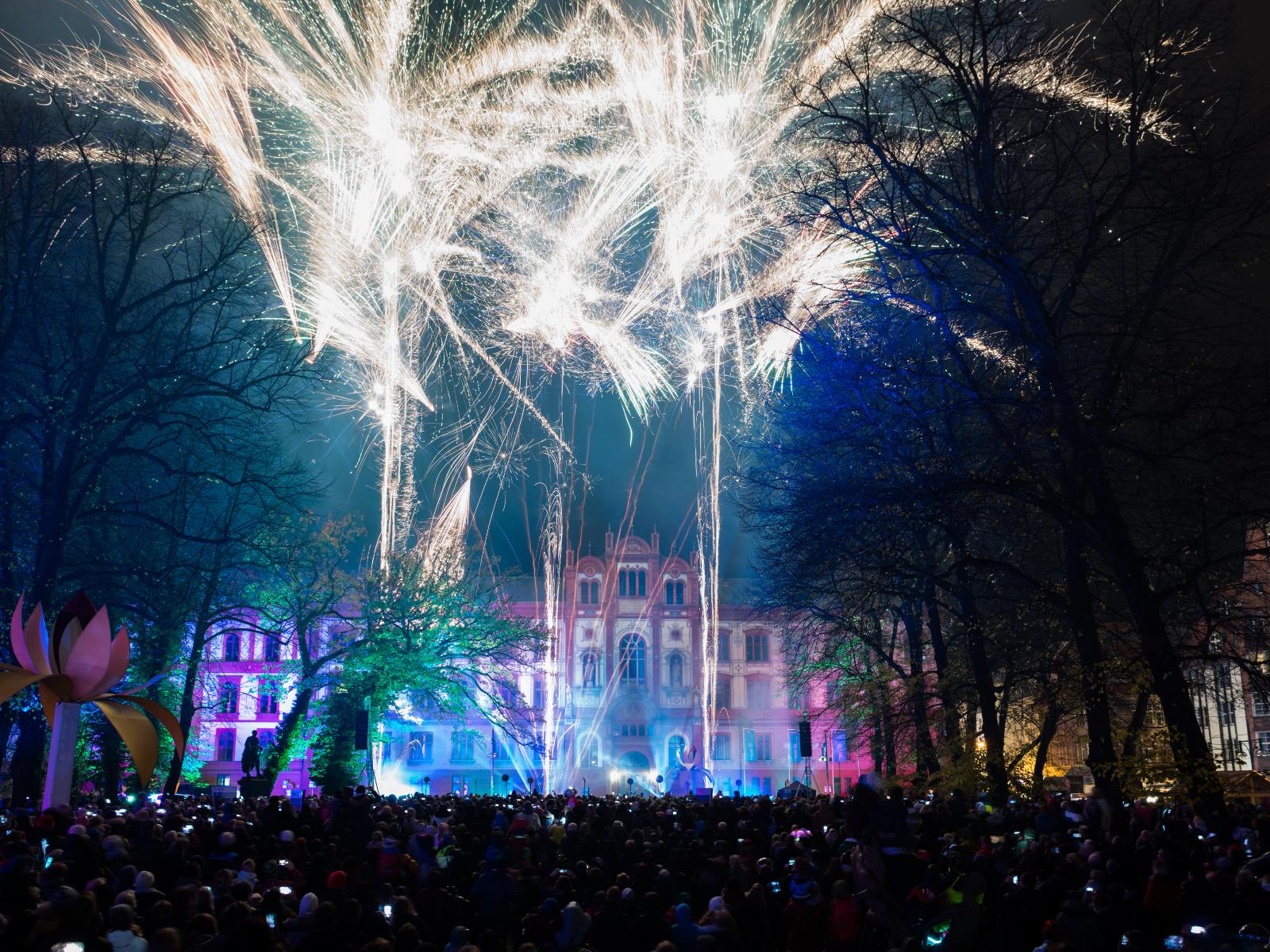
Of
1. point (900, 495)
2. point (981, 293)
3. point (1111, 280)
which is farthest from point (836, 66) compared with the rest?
point (900, 495)

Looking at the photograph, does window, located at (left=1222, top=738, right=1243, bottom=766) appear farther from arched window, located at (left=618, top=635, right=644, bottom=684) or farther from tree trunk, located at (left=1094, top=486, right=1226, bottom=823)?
arched window, located at (left=618, top=635, right=644, bottom=684)

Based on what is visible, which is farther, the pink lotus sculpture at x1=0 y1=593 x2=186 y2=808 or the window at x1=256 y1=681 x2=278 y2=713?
the window at x1=256 y1=681 x2=278 y2=713

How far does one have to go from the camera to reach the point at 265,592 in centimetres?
3847

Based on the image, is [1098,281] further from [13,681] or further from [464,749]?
[464,749]

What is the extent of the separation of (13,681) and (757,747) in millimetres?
59690

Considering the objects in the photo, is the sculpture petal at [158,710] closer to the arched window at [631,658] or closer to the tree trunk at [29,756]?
the tree trunk at [29,756]

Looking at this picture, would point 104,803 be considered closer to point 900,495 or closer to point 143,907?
point 143,907

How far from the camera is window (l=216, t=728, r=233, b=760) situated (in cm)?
6844

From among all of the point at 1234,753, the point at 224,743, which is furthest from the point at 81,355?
the point at 224,743

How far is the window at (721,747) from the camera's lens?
72.5m

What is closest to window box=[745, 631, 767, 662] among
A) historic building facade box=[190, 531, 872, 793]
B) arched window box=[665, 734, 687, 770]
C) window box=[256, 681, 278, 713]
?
historic building facade box=[190, 531, 872, 793]

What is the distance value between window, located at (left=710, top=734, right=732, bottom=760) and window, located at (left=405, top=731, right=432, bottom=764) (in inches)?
697

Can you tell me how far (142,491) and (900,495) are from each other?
21.9m

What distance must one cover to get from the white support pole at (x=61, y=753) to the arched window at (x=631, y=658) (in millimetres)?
55690
